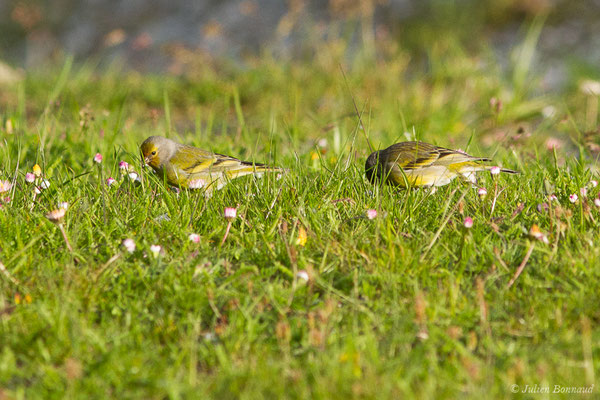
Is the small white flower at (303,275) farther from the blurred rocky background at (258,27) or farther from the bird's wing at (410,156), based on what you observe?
the blurred rocky background at (258,27)

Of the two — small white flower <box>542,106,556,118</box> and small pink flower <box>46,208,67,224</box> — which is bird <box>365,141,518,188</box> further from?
small white flower <box>542,106,556,118</box>

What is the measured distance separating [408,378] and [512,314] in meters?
0.85

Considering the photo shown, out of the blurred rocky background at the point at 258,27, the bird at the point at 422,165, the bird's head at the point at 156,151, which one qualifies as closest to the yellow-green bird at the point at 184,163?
the bird's head at the point at 156,151

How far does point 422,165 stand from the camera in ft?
16.8

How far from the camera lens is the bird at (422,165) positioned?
5.00 meters

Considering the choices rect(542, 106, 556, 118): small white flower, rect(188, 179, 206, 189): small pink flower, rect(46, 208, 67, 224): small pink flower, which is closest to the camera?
rect(46, 208, 67, 224): small pink flower

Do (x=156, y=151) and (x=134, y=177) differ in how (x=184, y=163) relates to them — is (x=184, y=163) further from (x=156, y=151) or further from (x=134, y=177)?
(x=134, y=177)

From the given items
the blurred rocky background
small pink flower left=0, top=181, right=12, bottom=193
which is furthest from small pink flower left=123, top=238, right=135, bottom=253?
the blurred rocky background

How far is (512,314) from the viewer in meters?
3.42

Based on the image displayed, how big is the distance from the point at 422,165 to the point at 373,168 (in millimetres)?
458

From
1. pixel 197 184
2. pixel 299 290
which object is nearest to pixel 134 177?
pixel 197 184

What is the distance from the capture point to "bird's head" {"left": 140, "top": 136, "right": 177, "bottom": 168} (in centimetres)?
538

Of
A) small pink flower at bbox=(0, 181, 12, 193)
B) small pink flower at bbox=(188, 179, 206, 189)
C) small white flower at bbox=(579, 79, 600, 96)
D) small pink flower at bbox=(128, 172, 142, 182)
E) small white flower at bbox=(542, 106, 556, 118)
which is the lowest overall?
small pink flower at bbox=(0, 181, 12, 193)

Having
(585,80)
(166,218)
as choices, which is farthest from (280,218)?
(585,80)
